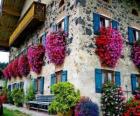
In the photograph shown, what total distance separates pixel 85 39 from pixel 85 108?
3.85m

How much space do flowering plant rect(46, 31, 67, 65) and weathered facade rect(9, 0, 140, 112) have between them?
0.38 m

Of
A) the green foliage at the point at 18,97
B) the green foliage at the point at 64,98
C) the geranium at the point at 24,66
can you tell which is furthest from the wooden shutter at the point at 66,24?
the green foliage at the point at 18,97

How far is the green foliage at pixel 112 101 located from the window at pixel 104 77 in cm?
40

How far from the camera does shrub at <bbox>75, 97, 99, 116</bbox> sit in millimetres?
11766

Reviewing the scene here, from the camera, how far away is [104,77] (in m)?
14.5

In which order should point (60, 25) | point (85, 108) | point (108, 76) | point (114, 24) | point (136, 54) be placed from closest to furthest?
point (85, 108)
point (108, 76)
point (114, 24)
point (136, 54)
point (60, 25)

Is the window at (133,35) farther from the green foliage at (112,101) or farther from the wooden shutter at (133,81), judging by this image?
the green foliage at (112,101)

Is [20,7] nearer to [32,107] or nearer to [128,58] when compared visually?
[32,107]

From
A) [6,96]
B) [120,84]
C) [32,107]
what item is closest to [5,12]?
[6,96]

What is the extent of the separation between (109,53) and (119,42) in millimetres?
1201

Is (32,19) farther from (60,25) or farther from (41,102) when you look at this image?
(41,102)

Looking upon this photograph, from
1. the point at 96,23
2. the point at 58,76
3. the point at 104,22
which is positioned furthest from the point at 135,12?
the point at 58,76

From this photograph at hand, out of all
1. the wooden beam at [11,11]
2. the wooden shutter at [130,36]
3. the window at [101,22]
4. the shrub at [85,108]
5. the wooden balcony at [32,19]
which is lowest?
the shrub at [85,108]

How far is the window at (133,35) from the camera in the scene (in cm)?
1654
